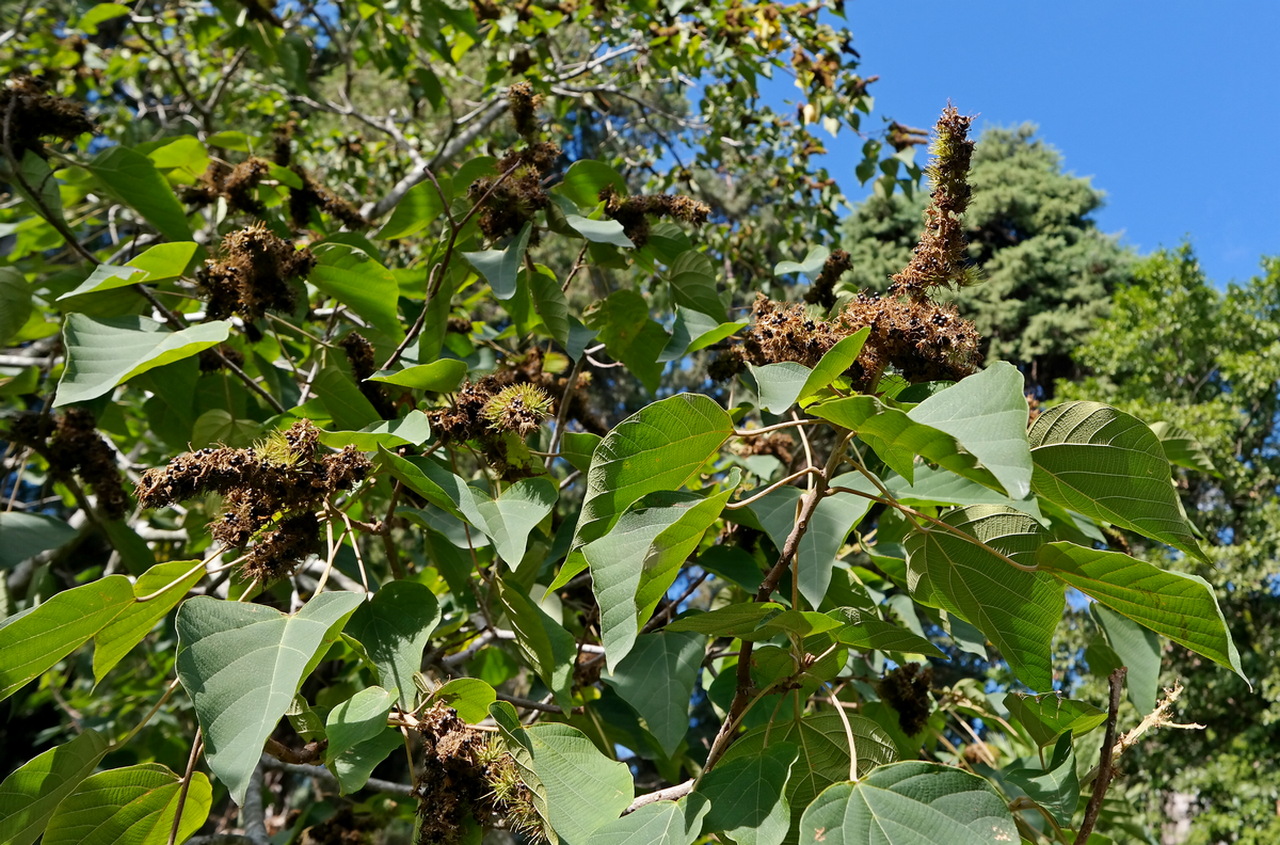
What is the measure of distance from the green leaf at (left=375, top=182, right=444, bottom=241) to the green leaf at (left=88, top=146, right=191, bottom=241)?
0.41 metres

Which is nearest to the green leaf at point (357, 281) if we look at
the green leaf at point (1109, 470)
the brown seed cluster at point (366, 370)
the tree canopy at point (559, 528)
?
the tree canopy at point (559, 528)

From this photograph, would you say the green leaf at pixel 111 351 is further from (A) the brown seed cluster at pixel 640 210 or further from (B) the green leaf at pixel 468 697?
(A) the brown seed cluster at pixel 640 210

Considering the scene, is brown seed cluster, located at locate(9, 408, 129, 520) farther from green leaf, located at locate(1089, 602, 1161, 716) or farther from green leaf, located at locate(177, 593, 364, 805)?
green leaf, located at locate(1089, 602, 1161, 716)

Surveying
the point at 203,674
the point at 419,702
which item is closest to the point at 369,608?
the point at 419,702

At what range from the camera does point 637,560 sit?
3.30ft

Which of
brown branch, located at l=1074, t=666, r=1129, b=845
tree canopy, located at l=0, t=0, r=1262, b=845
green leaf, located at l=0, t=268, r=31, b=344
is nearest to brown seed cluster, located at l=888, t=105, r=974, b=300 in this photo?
tree canopy, located at l=0, t=0, r=1262, b=845

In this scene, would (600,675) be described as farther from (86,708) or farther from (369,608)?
(86,708)

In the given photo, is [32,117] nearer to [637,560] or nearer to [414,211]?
[414,211]

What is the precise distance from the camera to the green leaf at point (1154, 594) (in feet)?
2.93

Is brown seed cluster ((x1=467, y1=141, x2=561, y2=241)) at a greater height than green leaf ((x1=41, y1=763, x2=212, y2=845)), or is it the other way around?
brown seed cluster ((x1=467, y1=141, x2=561, y2=241))

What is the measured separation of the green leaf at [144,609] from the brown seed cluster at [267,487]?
7 cm

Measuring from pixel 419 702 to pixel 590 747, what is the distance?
0.25 m

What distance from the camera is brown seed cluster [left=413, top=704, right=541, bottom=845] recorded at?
39.8 inches

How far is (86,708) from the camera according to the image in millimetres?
5188
